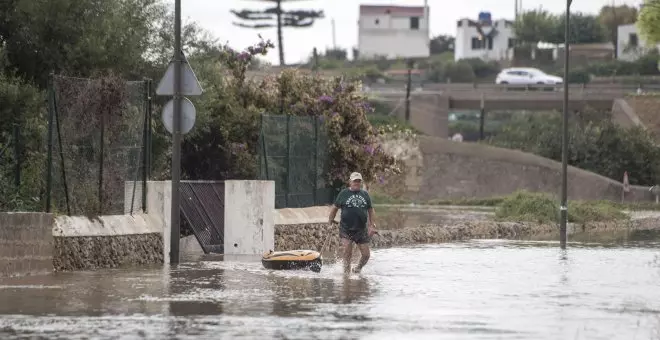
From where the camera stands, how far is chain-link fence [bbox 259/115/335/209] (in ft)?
102

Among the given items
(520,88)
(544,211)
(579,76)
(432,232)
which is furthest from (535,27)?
(432,232)

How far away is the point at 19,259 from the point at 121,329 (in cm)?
672

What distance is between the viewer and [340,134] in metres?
36.1

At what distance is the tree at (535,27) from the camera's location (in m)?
181

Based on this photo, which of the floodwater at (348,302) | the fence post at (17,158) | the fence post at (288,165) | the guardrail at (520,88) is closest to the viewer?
the floodwater at (348,302)

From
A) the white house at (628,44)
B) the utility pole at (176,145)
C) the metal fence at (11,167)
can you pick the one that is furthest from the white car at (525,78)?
the metal fence at (11,167)

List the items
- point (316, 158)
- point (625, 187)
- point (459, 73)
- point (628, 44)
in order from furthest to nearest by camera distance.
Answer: point (459, 73), point (628, 44), point (625, 187), point (316, 158)

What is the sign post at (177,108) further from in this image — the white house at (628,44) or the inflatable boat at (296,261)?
the white house at (628,44)

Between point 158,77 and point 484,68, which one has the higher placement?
point 484,68

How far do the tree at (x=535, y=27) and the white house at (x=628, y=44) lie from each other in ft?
46.9

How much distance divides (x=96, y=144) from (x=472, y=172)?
1746 inches

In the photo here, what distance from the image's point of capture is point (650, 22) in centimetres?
2297

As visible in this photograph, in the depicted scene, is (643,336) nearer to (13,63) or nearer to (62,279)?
(62,279)

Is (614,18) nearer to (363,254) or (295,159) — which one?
(295,159)
